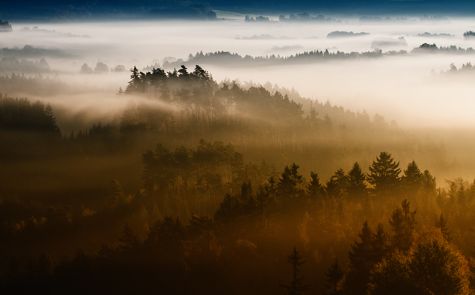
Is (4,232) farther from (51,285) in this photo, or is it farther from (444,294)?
(444,294)

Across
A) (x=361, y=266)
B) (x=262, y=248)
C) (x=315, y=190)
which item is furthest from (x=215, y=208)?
(x=361, y=266)

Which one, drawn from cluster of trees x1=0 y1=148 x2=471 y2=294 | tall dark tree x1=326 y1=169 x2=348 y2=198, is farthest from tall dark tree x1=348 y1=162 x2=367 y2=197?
tall dark tree x1=326 y1=169 x2=348 y2=198

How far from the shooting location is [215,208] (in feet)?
377

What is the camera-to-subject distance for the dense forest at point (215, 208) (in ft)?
243

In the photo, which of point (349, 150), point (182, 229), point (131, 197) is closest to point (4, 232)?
point (131, 197)

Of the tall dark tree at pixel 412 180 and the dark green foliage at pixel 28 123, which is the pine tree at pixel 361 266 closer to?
the tall dark tree at pixel 412 180

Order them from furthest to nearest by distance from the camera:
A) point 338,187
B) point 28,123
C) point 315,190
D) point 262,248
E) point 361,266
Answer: point 28,123, point 338,187, point 315,190, point 262,248, point 361,266

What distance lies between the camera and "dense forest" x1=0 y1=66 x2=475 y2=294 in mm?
74188

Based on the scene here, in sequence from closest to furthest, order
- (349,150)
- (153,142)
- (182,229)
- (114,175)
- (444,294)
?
(444,294) < (182,229) < (114,175) < (153,142) < (349,150)

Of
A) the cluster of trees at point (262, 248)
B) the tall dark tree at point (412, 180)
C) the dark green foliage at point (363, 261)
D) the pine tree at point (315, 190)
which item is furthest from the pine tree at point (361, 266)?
the tall dark tree at point (412, 180)

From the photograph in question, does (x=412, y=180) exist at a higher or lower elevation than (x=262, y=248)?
higher

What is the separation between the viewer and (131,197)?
421ft

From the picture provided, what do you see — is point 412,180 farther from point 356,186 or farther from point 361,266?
point 361,266

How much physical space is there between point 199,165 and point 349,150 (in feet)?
212
